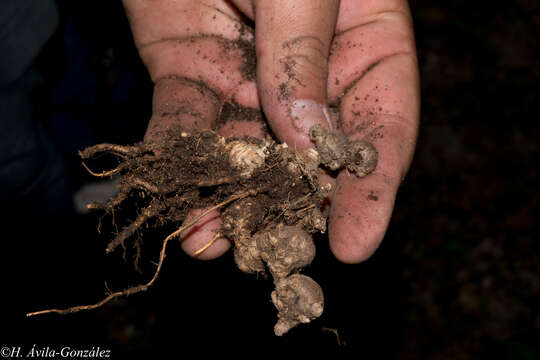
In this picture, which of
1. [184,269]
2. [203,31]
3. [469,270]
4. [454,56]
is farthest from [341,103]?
[454,56]

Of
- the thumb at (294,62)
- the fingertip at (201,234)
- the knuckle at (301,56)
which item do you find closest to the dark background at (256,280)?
the fingertip at (201,234)

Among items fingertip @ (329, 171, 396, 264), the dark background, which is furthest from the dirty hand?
the dark background

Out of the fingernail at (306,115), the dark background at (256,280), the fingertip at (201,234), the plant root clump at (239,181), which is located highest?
the fingernail at (306,115)

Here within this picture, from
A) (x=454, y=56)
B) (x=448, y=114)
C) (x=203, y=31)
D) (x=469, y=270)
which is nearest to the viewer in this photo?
(x=203, y=31)

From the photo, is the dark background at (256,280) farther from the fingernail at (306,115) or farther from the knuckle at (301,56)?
the knuckle at (301,56)

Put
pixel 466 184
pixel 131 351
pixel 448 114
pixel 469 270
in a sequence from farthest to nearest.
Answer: pixel 448 114 < pixel 466 184 < pixel 469 270 < pixel 131 351

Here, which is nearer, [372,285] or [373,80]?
[373,80]

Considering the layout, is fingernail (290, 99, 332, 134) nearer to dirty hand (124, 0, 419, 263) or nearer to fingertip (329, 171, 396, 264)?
dirty hand (124, 0, 419, 263)

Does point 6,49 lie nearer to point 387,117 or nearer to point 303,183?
point 303,183
